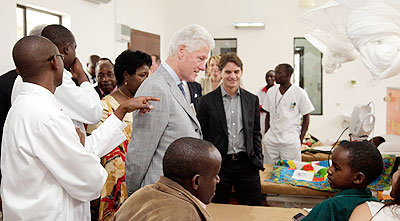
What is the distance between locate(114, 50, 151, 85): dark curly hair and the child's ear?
4.78 feet

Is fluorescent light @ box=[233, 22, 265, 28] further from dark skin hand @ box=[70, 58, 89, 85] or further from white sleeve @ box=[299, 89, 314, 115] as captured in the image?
dark skin hand @ box=[70, 58, 89, 85]

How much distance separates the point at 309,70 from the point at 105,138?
777cm

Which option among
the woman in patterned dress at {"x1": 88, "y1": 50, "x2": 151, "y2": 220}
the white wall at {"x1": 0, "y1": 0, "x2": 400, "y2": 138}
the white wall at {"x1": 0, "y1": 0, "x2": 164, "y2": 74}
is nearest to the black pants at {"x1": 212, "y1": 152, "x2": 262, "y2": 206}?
the woman in patterned dress at {"x1": 88, "y1": 50, "x2": 151, "y2": 220}

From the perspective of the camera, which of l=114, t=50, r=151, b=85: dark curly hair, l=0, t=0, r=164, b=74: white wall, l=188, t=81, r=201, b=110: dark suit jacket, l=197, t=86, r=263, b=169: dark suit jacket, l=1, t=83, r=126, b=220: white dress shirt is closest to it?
l=1, t=83, r=126, b=220: white dress shirt

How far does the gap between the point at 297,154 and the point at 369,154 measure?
272cm

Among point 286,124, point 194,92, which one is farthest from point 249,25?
point 194,92

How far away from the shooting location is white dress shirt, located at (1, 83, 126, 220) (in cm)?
146

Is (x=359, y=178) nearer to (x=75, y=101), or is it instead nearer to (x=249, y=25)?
(x=75, y=101)

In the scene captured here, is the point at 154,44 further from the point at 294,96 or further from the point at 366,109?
the point at 366,109

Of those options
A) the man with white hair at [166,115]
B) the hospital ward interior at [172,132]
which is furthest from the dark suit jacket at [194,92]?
the man with white hair at [166,115]

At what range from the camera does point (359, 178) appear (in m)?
2.02

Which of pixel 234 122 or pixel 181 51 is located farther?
pixel 234 122

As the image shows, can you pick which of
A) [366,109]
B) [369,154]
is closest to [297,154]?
[366,109]

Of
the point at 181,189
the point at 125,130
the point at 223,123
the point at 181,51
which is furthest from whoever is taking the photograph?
the point at 223,123
